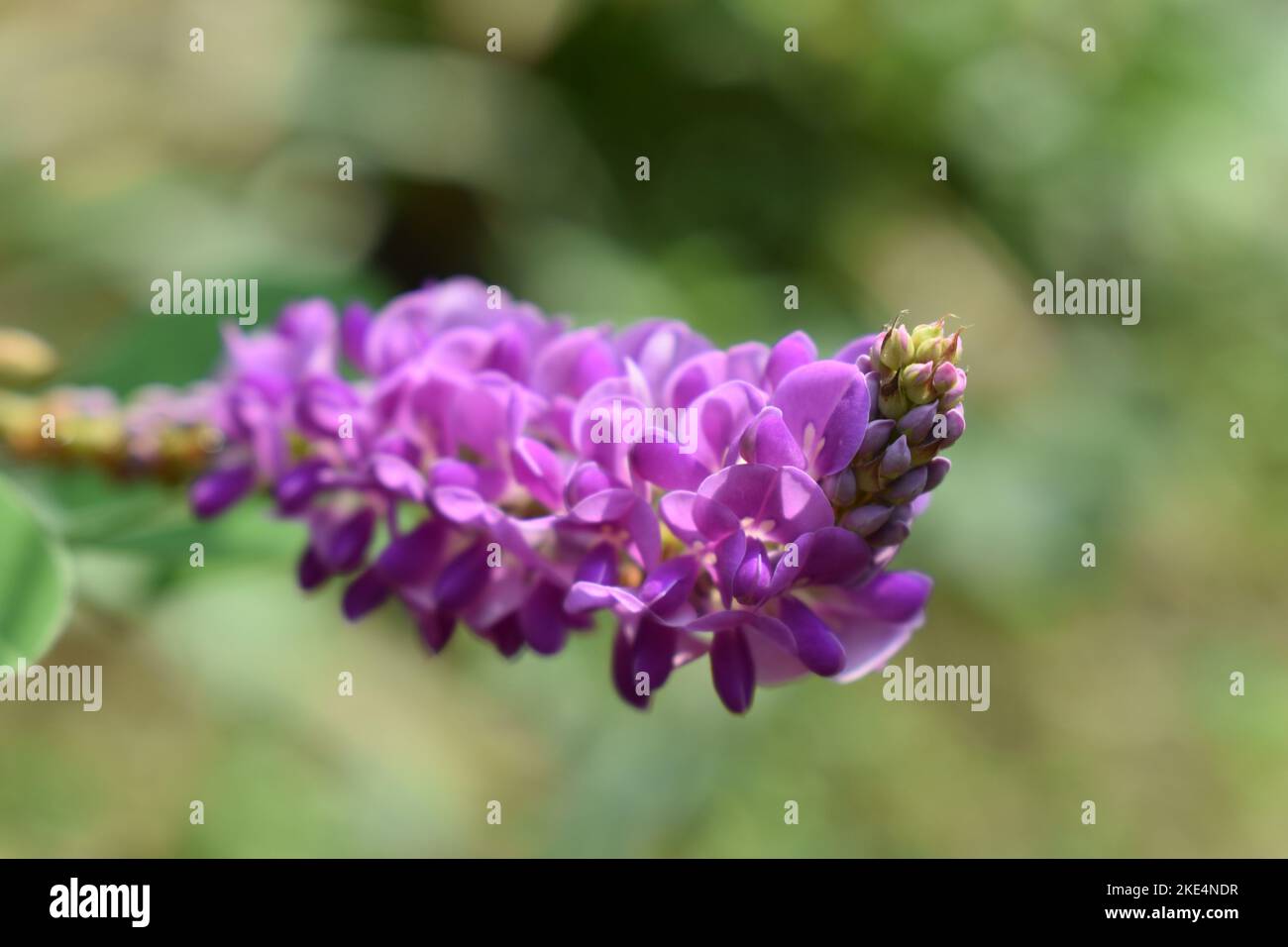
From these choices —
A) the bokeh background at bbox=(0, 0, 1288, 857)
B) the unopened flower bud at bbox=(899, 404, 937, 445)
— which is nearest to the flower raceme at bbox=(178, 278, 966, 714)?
the unopened flower bud at bbox=(899, 404, 937, 445)

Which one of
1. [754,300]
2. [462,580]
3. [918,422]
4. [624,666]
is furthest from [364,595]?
[754,300]

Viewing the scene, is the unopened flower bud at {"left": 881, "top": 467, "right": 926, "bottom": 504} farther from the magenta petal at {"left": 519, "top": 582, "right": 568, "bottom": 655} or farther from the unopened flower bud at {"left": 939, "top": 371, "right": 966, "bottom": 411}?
the magenta petal at {"left": 519, "top": 582, "right": 568, "bottom": 655}

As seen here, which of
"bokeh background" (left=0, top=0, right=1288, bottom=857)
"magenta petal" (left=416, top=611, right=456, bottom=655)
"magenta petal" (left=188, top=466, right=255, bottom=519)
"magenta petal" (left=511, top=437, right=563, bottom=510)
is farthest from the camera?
"bokeh background" (left=0, top=0, right=1288, bottom=857)

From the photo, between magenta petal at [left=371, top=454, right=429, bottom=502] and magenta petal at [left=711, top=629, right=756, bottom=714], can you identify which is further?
magenta petal at [left=371, top=454, right=429, bottom=502]

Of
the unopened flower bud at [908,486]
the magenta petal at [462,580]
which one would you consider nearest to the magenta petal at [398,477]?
the magenta petal at [462,580]

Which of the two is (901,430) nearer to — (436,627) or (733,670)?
(733,670)

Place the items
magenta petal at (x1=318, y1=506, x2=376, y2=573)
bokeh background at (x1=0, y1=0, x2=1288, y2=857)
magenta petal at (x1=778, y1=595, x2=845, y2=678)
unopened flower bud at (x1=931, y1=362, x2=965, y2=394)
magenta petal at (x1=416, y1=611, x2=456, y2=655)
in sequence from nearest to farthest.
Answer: unopened flower bud at (x1=931, y1=362, x2=965, y2=394), magenta petal at (x1=778, y1=595, x2=845, y2=678), magenta petal at (x1=416, y1=611, x2=456, y2=655), magenta petal at (x1=318, y1=506, x2=376, y2=573), bokeh background at (x1=0, y1=0, x2=1288, y2=857)
